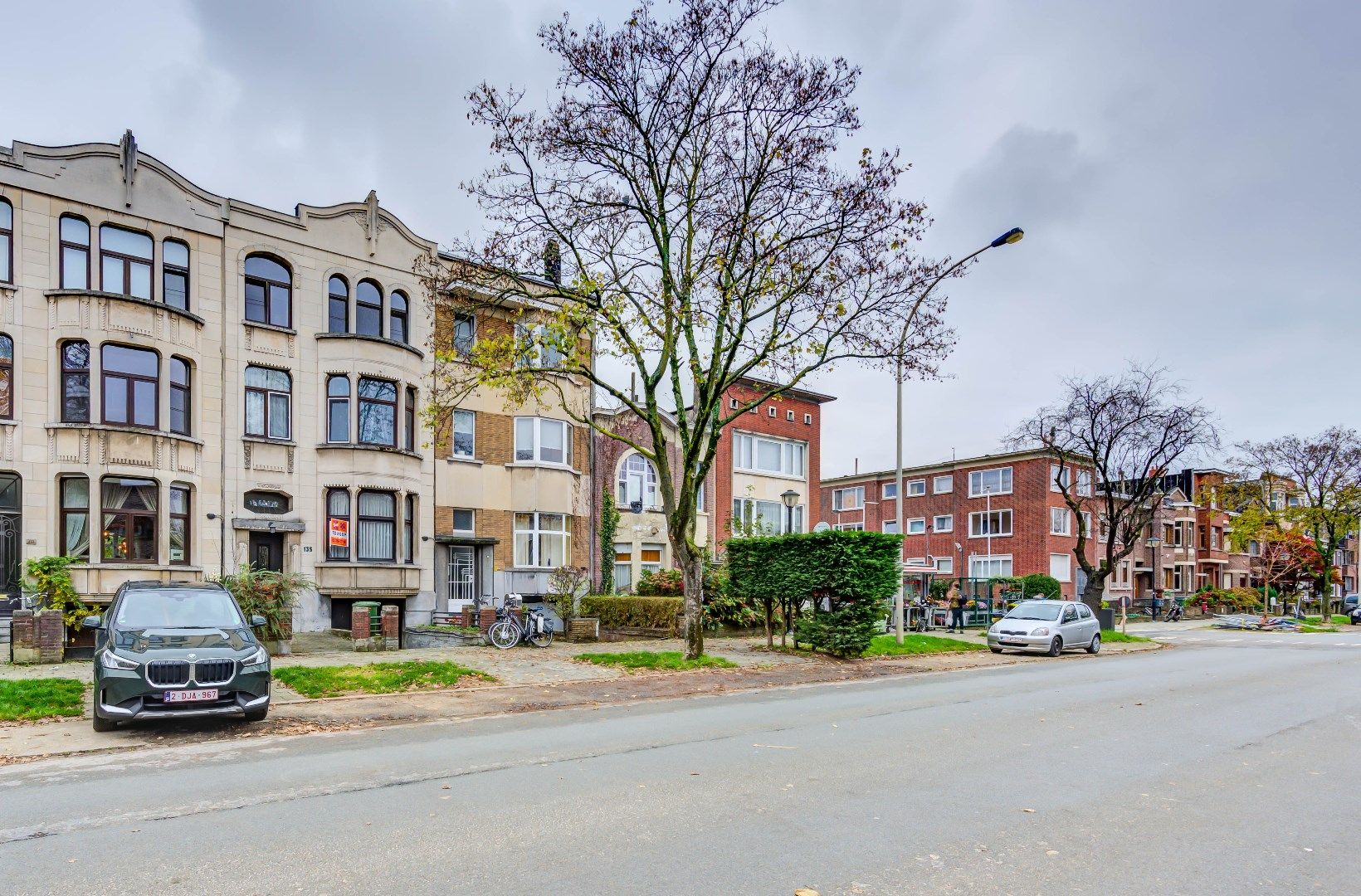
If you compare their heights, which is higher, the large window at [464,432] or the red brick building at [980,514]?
the large window at [464,432]

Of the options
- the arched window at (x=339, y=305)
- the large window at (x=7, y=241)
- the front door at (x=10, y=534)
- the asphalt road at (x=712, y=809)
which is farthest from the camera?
the arched window at (x=339, y=305)

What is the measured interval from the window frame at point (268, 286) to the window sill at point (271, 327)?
0.07ft

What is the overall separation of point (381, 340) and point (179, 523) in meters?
6.95

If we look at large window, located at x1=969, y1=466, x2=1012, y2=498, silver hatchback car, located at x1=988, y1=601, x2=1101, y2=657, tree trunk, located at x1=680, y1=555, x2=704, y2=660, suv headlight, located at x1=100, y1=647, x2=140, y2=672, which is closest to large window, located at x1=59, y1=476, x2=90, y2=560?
suv headlight, located at x1=100, y1=647, x2=140, y2=672

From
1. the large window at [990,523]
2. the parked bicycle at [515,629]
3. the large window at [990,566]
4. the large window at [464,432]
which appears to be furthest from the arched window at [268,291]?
the large window at [990,523]

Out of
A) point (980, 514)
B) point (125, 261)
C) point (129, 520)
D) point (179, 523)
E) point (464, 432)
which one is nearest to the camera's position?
point (129, 520)

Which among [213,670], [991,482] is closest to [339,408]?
[213,670]

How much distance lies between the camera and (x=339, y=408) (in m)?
25.3

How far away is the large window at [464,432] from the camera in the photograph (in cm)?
2792

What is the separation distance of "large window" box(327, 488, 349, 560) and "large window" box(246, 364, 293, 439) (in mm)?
2040

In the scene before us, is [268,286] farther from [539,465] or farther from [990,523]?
[990,523]

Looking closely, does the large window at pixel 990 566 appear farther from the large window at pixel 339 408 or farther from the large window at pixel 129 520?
the large window at pixel 129 520

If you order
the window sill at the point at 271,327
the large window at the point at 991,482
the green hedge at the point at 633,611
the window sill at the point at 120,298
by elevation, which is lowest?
the green hedge at the point at 633,611

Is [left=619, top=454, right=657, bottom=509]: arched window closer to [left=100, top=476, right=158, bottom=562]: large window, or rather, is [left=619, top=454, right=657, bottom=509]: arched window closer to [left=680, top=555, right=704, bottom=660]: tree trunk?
[left=680, top=555, right=704, bottom=660]: tree trunk
